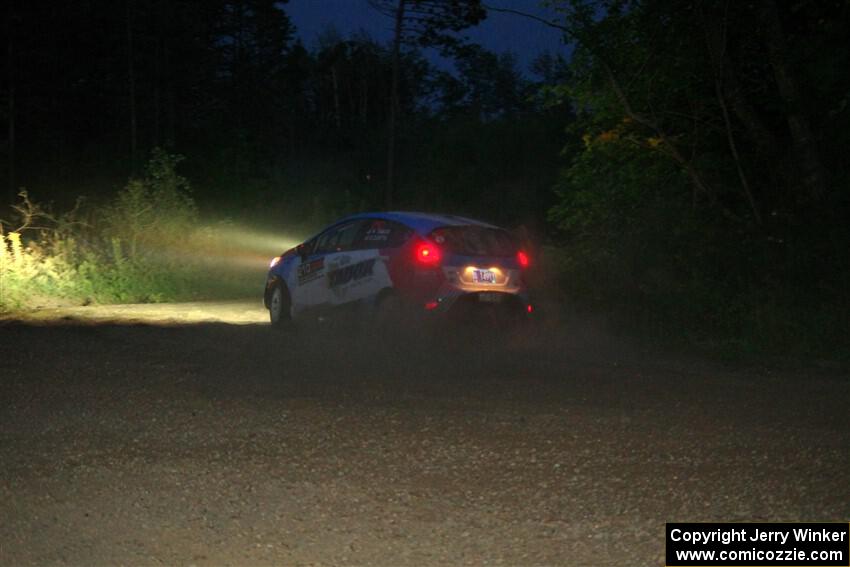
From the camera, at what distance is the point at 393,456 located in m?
6.89

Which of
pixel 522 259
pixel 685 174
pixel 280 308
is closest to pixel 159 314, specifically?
pixel 280 308

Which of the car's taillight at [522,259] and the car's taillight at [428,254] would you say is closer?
the car's taillight at [428,254]

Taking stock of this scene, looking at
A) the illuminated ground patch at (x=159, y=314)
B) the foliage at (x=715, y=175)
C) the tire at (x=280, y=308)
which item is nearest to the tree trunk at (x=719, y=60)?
the foliage at (x=715, y=175)

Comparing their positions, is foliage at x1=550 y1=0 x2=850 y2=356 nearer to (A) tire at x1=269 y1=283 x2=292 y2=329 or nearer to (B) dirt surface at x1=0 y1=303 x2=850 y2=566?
(B) dirt surface at x1=0 y1=303 x2=850 y2=566

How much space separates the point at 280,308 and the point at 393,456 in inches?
320

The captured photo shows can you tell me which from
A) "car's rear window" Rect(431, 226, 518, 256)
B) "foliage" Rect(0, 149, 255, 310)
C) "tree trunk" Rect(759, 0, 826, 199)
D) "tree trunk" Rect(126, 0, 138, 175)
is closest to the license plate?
"car's rear window" Rect(431, 226, 518, 256)

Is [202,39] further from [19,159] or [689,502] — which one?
[689,502]

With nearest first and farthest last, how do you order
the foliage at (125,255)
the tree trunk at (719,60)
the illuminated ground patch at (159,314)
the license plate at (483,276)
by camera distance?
1. the license plate at (483,276)
2. the illuminated ground patch at (159,314)
3. the tree trunk at (719,60)
4. the foliage at (125,255)

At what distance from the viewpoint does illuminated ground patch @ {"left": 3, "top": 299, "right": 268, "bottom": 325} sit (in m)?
15.1

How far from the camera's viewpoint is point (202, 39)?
2544 inches

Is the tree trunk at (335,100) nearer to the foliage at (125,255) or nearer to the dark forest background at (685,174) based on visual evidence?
the dark forest background at (685,174)

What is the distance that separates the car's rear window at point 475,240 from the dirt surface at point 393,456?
5.15 feet

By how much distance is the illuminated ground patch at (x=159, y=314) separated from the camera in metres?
15.1

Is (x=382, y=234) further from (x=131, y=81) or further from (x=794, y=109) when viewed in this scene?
(x=131, y=81)
